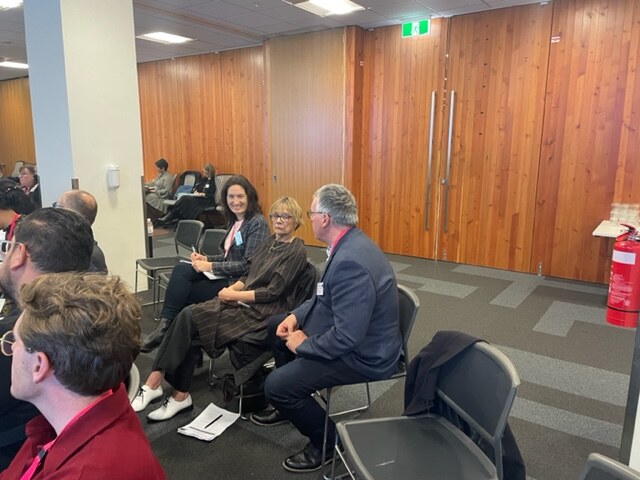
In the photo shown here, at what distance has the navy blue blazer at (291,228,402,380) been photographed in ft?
6.13

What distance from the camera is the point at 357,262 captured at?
1.89 metres

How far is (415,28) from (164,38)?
363 centimetres

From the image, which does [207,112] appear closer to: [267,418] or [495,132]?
[495,132]

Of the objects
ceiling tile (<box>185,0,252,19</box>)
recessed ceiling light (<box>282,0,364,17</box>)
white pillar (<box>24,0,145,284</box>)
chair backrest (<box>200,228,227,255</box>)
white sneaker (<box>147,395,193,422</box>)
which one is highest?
ceiling tile (<box>185,0,252,19</box>)

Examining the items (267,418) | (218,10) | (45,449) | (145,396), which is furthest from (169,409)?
(218,10)

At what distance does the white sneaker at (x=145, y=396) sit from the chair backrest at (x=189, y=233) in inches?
67.1

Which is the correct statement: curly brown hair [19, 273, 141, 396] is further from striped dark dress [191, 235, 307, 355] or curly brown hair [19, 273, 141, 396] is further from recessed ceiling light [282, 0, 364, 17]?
recessed ceiling light [282, 0, 364, 17]

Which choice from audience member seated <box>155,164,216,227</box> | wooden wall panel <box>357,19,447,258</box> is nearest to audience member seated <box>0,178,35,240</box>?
wooden wall panel <box>357,19,447,258</box>

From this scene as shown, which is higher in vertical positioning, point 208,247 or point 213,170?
point 213,170

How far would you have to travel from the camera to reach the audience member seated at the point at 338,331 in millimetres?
1878

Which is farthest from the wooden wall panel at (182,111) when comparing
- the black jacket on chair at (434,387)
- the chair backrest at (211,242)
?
the black jacket on chair at (434,387)

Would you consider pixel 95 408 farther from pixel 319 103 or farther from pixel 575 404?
pixel 319 103

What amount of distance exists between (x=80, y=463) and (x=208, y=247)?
3.14 m

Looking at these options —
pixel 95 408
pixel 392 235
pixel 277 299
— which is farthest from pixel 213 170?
pixel 95 408
